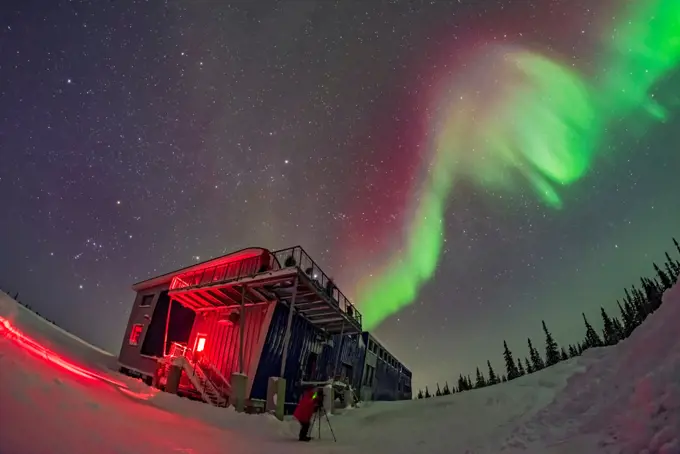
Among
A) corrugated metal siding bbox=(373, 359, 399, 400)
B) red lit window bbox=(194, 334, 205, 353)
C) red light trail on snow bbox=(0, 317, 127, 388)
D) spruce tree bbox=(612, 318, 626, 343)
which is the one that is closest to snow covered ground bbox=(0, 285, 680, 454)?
red light trail on snow bbox=(0, 317, 127, 388)

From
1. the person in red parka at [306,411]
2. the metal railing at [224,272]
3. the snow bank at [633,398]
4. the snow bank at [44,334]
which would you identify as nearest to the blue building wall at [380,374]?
the metal railing at [224,272]

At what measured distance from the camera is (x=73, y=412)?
4684mm

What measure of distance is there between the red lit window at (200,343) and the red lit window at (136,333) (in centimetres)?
697

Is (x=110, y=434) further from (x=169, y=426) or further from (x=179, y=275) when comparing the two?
(x=179, y=275)

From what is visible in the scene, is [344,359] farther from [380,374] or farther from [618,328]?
Result: [618,328]

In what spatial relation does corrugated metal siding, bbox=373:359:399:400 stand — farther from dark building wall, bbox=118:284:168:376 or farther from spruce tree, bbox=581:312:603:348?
spruce tree, bbox=581:312:603:348

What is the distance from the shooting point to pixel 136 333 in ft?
84.0

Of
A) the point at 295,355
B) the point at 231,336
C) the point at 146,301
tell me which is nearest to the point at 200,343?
the point at 231,336

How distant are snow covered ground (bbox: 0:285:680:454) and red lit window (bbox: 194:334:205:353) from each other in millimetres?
10945

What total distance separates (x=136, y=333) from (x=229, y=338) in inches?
448

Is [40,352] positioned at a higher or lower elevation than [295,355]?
lower

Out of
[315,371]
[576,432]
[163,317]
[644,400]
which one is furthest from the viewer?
[163,317]

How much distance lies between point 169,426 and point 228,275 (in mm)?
15487

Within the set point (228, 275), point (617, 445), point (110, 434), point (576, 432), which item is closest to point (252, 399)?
point (228, 275)
